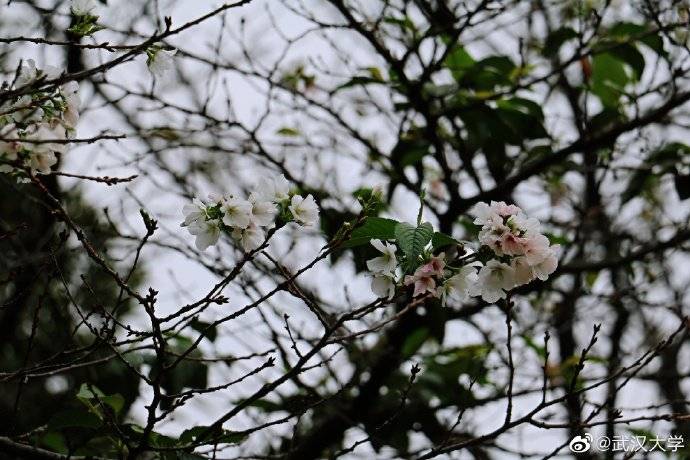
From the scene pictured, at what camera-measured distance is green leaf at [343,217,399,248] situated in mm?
1618

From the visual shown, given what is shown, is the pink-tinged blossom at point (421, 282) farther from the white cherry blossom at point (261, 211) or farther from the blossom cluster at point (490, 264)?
the white cherry blossom at point (261, 211)

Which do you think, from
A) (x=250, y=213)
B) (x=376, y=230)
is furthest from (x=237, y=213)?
(x=376, y=230)

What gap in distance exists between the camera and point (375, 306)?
1.51m

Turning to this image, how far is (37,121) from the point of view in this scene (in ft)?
4.94

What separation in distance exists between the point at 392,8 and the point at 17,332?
10.1 ft

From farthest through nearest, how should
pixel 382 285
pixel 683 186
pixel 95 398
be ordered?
pixel 683 186
pixel 95 398
pixel 382 285

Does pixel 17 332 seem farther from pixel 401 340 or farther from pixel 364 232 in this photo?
pixel 364 232

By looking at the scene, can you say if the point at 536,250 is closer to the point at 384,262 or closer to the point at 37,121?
the point at 384,262

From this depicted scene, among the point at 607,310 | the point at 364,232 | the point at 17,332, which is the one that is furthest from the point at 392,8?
the point at 17,332

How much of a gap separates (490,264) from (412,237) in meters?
0.17

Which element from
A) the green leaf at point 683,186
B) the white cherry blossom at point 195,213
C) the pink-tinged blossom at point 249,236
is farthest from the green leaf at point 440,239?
the green leaf at point 683,186

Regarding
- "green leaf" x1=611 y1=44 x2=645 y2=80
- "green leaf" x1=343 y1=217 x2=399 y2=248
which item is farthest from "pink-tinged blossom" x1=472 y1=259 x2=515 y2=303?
"green leaf" x1=611 y1=44 x2=645 y2=80

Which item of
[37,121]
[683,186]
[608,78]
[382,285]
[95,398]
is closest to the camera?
[37,121]

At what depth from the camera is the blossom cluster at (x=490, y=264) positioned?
1.53 m
